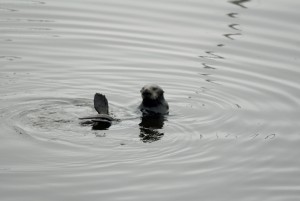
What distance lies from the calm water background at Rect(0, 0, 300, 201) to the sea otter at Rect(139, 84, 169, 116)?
203 millimetres

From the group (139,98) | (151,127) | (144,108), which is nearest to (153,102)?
(144,108)

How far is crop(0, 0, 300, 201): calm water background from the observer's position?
895 centimetres

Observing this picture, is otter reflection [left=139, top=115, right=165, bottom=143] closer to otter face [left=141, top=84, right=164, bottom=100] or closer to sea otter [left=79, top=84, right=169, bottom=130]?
sea otter [left=79, top=84, right=169, bottom=130]

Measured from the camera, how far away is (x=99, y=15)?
15820 mm

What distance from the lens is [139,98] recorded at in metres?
11.7

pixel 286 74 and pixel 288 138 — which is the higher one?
pixel 286 74

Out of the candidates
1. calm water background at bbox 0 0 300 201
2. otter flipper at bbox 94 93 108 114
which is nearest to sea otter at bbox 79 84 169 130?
otter flipper at bbox 94 93 108 114

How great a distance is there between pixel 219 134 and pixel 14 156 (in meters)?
2.87

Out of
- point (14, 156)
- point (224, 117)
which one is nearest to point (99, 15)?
point (224, 117)

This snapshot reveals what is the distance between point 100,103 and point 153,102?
2.88 feet

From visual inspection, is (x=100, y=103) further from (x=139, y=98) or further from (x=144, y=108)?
(x=139, y=98)

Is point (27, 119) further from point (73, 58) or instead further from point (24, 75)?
point (73, 58)

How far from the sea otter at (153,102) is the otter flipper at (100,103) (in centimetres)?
71

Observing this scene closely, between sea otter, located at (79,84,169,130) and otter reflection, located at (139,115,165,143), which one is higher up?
sea otter, located at (79,84,169,130)
